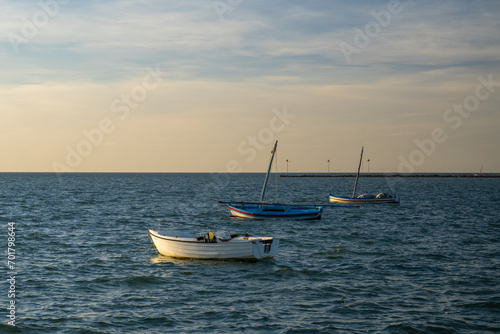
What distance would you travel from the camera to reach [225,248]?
33.0m

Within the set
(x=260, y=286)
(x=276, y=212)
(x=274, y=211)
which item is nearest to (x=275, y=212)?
(x=276, y=212)

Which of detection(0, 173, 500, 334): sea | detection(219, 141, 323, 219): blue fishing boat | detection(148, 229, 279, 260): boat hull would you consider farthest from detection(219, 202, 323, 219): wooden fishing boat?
detection(148, 229, 279, 260): boat hull

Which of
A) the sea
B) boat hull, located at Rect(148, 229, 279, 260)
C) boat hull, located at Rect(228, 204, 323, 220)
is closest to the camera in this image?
the sea

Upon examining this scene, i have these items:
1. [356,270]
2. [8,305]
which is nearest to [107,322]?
[8,305]

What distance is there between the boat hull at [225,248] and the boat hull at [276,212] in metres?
27.0

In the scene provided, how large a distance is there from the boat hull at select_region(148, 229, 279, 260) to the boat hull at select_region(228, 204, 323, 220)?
2704 centimetres

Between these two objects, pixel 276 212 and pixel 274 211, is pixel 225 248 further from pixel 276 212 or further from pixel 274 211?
pixel 274 211

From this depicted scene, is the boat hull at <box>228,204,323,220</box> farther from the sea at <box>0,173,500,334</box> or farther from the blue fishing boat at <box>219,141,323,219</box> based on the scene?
the sea at <box>0,173,500,334</box>

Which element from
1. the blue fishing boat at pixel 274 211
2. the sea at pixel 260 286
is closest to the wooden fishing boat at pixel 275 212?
the blue fishing boat at pixel 274 211

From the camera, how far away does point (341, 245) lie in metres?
42.4

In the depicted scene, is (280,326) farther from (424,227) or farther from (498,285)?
(424,227)

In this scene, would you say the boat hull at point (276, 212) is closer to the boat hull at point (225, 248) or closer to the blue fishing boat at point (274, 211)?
the blue fishing boat at point (274, 211)

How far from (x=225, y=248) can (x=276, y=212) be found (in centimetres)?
2857

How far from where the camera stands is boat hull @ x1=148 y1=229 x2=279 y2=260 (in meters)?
32.8
